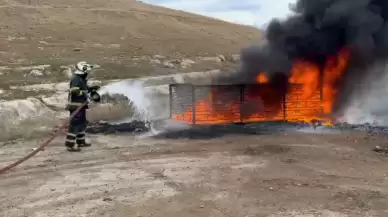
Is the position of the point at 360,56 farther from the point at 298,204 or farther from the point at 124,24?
the point at 124,24

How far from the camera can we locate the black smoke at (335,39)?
13734 mm

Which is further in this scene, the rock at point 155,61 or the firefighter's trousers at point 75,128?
the rock at point 155,61

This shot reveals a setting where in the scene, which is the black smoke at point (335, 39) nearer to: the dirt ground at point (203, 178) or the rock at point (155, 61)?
the dirt ground at point (203, 178)

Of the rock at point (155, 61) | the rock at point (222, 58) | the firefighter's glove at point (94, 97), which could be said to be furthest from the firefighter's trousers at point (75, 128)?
the rock at point (222, 58)

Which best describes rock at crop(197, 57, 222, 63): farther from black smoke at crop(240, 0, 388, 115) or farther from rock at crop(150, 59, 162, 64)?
black smoke at crop(240, 0, 388, 115)

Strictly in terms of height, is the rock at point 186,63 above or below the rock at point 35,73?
above

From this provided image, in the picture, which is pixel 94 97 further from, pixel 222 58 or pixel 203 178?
pixel 222 58

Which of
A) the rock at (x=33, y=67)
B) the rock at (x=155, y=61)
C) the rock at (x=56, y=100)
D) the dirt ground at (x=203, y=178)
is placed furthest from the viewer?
the rock at (x=155, y=61)

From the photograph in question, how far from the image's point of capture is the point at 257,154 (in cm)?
896

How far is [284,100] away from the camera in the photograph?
1286cm

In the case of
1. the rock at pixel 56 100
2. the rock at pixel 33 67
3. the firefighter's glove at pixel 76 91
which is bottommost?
the rock at pixel 56 100

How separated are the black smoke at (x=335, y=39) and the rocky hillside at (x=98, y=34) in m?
11.5

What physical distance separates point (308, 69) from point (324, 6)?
87.1 inches

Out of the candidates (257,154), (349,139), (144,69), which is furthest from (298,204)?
(144,69)
